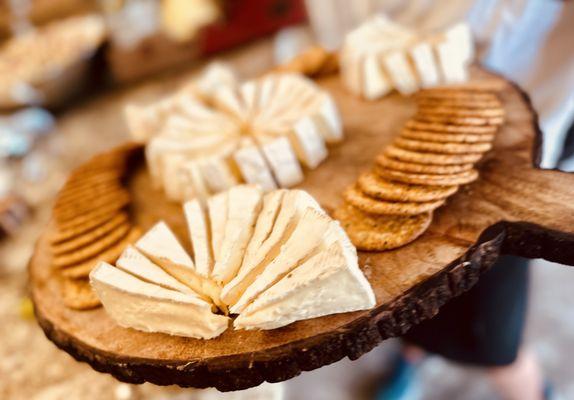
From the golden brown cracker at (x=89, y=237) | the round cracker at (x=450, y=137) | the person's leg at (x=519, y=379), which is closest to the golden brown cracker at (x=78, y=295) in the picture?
the golden brown cracker at (x=89, y=237)

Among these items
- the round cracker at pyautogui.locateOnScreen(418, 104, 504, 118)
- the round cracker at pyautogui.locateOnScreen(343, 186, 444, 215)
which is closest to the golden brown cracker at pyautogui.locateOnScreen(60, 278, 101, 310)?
the round cracker at pyautogui.locateOnScreen(343, 186, 444, 215)

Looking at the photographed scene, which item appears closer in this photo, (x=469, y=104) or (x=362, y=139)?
(x=469, y=104)

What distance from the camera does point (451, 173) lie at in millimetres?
1378

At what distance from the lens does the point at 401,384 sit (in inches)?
104

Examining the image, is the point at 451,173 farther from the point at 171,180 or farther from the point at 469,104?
the point at 171,180

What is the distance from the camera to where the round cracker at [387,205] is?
1.31 meters

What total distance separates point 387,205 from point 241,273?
0.44m

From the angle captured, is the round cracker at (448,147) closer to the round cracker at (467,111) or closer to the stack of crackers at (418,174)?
the stack of crackers at (418,174)

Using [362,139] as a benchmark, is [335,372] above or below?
below

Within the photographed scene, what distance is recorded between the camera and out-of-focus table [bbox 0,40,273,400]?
6.54ft

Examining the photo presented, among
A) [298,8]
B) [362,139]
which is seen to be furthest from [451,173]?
[298,8]

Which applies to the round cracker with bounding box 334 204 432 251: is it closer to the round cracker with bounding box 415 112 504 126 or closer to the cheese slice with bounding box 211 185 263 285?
the cheese slice with bounding box 211 185 263 285

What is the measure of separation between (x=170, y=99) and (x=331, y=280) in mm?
1356

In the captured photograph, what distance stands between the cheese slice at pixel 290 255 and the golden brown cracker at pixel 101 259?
51cm
